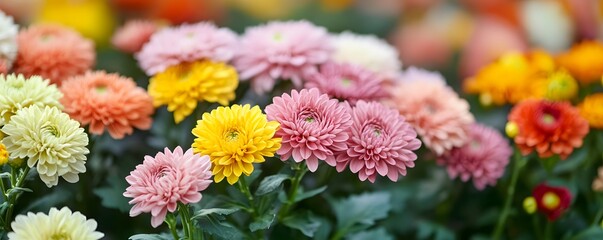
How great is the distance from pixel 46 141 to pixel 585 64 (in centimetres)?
104

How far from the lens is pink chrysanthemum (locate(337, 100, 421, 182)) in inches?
35.0

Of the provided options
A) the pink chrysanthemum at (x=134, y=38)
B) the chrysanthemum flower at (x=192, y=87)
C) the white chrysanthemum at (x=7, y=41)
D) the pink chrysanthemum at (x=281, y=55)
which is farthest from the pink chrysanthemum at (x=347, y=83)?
the white chrysanthemum at (x=7, y=41)

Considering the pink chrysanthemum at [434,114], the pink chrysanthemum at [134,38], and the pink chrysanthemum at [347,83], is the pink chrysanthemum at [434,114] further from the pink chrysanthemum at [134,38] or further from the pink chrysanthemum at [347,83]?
the pink chrysanthemum at [134,38]

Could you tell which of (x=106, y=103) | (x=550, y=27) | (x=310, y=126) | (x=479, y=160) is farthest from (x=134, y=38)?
(x=550, y=27)

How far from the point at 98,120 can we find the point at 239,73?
27cm

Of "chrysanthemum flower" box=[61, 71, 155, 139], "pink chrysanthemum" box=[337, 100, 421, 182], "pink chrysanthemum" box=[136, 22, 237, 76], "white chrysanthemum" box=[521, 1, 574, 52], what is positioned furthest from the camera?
"white chrysanthemum" box=[521, 1, 574, 52]

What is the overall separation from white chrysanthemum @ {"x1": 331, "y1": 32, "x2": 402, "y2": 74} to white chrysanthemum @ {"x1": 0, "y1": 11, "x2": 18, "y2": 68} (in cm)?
55

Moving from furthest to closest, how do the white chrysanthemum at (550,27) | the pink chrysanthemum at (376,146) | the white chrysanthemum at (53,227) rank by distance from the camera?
the white chrysanthemum at (550,27) → the pink chrysanthemum at (376,146) → the white chrysanthemum at (53,227)

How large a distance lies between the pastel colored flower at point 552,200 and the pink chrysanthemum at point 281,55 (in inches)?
16.8

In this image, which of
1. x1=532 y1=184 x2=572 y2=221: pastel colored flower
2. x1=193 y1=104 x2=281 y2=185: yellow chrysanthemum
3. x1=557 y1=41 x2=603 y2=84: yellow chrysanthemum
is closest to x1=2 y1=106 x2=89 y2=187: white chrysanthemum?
x1=193 y1=104 x2=281 y2=185: yellow chrysanthemum

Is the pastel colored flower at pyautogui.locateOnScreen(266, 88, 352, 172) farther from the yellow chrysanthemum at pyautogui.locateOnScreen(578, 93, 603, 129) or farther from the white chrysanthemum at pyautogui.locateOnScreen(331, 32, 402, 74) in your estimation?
the yellow chrysanthemum at pyautogui.locateOnScreen(578, 93, 603, 129)

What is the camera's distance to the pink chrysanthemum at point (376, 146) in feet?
2.92

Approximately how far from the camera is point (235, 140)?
0.84 metres

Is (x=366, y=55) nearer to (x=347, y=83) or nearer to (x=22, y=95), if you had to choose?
(x=347, y=83)
